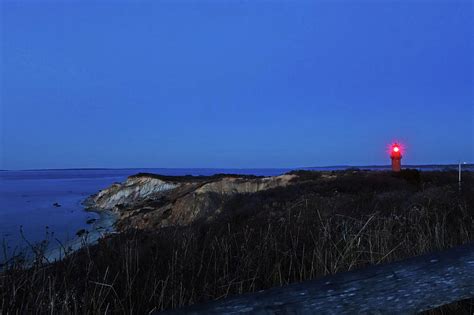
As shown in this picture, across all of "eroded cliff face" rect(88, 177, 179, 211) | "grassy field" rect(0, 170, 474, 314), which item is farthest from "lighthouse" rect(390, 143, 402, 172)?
"eroded cliff face" rect(88, 177, 179, 211)

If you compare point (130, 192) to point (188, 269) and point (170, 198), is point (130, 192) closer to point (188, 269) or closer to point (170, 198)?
point (170, 198)

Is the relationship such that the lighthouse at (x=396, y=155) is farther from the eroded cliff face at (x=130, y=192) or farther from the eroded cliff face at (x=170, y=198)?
the eroded cliff face at (x=130, y=192)

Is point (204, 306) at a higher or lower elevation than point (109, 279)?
higher

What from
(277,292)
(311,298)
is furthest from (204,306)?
(311,298)

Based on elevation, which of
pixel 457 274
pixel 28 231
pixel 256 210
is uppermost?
pixel 457 274

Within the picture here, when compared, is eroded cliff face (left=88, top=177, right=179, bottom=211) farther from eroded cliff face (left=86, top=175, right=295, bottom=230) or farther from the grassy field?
the grassy field

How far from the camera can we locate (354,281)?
175cm

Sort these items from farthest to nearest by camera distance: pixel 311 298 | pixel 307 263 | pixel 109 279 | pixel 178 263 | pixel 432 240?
pixel 432 240, pixel 307 263, pixel 178 263, pixel 109 279, pixel 311 298

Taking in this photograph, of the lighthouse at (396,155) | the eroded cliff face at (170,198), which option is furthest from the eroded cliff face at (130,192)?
the lighthouse at (396,155)

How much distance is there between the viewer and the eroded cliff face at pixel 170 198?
1658cm

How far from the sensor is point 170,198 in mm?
26234

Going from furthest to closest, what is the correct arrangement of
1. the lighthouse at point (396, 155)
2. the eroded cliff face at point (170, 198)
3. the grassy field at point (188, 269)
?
the lighthouse at point (396, 155) → the eroded cliff face at point (170, 198) → the grassy field at point (188, 269)

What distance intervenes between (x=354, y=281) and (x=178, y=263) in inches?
118

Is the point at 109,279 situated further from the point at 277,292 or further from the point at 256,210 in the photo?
the point at 256,210
